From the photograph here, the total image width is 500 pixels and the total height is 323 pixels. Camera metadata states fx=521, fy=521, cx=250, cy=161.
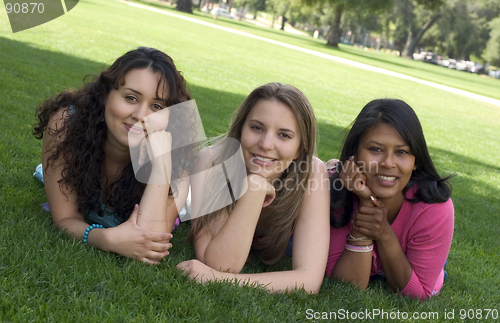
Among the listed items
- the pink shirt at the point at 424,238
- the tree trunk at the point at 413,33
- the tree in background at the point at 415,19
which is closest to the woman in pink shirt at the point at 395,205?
the pink shirt at the point at 424,238

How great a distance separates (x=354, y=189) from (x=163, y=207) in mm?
1144

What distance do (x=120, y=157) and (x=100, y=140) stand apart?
184 millimetres

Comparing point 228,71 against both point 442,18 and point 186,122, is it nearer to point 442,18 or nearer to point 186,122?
point 186,122

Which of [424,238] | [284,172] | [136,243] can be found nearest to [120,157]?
[136,243]

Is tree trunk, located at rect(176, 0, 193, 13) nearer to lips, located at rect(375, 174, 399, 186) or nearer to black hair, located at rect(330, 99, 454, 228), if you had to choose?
black hair, located at rect(330, 99, 454, 228)

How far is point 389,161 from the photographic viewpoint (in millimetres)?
3154

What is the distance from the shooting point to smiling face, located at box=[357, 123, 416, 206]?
3186 mm

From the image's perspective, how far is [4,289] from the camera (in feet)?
7.77

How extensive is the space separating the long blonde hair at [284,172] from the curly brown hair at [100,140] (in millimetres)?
326

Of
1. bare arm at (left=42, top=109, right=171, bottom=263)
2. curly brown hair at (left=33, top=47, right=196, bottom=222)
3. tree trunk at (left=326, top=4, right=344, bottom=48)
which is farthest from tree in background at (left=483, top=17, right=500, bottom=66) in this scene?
bare arm at (left=42, top=109, right=171, bottom=263)

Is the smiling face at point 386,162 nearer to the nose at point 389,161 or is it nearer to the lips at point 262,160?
the nose at point 389,161

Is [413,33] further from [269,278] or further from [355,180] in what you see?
[269,278]

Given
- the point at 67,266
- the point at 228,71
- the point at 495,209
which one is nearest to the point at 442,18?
the point at 228,71

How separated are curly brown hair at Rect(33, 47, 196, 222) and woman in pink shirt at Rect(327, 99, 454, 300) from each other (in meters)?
1.13
